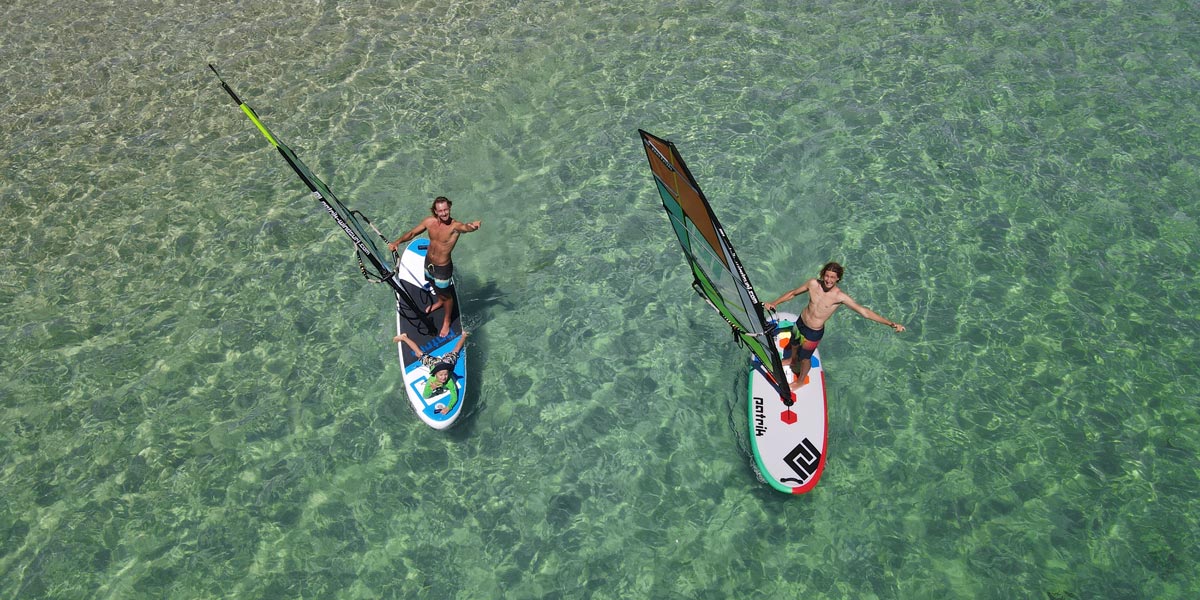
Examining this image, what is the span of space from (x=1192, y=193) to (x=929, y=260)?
5.12m

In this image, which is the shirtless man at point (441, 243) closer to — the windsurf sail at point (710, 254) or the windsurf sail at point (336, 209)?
the windsurf sail at point (336, 209)

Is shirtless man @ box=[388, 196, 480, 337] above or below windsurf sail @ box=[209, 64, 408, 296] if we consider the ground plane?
below

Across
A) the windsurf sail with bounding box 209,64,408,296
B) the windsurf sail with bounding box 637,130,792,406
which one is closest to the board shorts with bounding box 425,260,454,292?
the windsurf sail with bounding box 209,64,408,296

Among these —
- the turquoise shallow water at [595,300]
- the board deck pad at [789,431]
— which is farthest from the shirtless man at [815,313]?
the turquoise shallow water at [595,300]

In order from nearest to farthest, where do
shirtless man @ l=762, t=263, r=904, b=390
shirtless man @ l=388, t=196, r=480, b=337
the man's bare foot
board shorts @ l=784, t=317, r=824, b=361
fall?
shirtless man @ l=762, t=263, r=904, b=390 < board shorts @ l=784, t=317, r=824, b=361 < the man's bare foot < shirtless man @ l=388, t=196, r=480, b=337

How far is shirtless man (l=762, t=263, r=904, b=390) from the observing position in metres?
9.83

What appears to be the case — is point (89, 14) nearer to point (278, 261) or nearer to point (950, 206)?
point (278, 261)

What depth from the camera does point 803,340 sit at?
419 inches

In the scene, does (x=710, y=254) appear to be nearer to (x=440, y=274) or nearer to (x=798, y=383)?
(x=798, y=383)

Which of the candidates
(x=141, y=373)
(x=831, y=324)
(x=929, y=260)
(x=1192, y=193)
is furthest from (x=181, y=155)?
(x=1192, y=193)

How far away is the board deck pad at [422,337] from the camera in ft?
34.9

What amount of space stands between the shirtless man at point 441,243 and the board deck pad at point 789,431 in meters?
4.91

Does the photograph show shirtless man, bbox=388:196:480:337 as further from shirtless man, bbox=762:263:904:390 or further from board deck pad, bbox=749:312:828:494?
board deck pad, bbox=749:312:828:494

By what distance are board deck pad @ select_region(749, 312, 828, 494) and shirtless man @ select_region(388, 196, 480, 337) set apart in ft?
16.1
